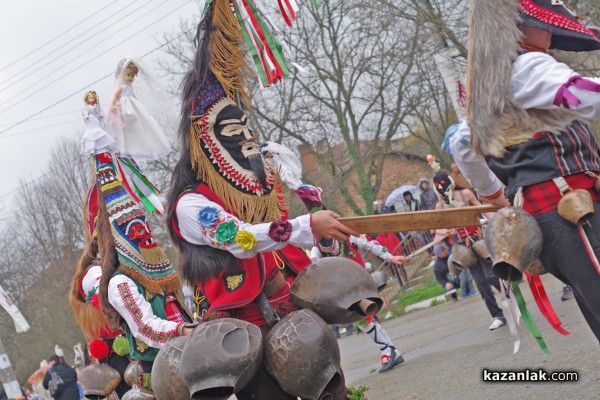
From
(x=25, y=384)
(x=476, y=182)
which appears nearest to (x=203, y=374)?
(x=476, y=182)

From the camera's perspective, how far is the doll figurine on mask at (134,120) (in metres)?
6.32

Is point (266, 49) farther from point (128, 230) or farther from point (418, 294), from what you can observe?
point (418, 294)

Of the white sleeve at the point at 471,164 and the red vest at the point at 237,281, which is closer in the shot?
the white sleeve at the point at 471,164

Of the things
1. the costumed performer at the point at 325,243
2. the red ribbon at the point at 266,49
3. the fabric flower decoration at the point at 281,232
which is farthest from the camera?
the costumed performer at the point at 325,243

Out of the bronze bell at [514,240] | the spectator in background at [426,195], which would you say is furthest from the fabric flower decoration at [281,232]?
the spectator in background at [426,195]

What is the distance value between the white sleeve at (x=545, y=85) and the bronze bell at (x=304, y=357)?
138 centimetres

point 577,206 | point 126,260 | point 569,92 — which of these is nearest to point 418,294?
point 126,260

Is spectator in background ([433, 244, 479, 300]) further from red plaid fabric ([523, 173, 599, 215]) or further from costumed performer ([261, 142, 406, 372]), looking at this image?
red plaid fabric ([523, 173, 599, 215])

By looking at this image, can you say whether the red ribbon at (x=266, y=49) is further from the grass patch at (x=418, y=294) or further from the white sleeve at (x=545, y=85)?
the grass patch at (x=418, y=294)

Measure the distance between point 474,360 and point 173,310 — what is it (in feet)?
9.65

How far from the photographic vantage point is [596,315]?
3.61 meters

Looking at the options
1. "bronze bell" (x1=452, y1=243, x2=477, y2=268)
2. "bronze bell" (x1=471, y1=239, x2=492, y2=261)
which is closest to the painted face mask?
"bronze bell" (x1=471, y1=239, x2=492, y2=261)

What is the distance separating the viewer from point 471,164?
13.8 ft

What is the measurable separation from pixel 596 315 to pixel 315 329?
1242 mm
